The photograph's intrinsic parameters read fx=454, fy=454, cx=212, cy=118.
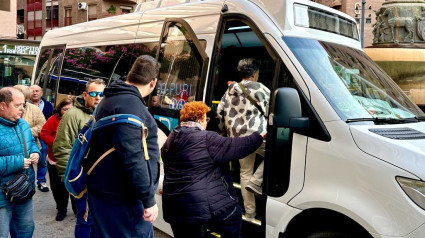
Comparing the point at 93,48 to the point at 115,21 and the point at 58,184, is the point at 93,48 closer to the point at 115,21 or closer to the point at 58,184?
the point at 115,21

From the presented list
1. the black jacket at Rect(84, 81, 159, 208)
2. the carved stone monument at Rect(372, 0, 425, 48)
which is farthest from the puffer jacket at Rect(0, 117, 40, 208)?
the carved stone monument at Rect(372, 0, 425, 48)

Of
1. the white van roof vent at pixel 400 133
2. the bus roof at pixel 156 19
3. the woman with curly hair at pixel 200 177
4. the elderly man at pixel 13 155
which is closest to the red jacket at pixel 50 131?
the bus roof at pixel 156 19

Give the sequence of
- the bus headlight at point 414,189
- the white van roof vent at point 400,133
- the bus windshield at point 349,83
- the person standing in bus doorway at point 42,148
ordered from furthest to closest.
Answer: the person standing in bus doorway at point 42,148
the bus windshield at point 349,83
the white van roof vent at point 400,133
the bus headlight at point 414,189

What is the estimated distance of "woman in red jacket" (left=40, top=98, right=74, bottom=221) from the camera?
18.3ft

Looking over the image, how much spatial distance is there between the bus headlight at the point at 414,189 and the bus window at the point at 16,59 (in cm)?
1506

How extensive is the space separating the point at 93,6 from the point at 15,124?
133 ft

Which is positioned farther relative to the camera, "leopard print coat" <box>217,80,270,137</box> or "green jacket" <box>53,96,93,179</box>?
"green jacket" <box>53,96,93,179</box>

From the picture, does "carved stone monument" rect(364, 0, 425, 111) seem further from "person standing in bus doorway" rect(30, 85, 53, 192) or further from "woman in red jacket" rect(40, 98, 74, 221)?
"woman in red jacket" rect(40, 98, 74, 221)

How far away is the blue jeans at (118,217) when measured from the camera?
9.20 ft

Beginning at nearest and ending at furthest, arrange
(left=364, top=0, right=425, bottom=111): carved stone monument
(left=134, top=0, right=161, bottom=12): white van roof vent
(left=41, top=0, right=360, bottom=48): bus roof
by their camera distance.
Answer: (left=41, top=0, right=360, bottom=48): bus roof
(left=134, top=0, right=161, bottom=12): white van roof vent
(left=364, top=0, right=425, bottom=111): carved stone monument

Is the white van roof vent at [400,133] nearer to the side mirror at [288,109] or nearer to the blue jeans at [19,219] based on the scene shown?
the side mirror at [288,109]

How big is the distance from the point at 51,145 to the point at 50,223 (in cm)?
98

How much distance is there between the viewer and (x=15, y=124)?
374 centimetres

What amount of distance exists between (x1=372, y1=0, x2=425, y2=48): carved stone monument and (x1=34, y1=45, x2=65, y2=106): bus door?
10447mm
